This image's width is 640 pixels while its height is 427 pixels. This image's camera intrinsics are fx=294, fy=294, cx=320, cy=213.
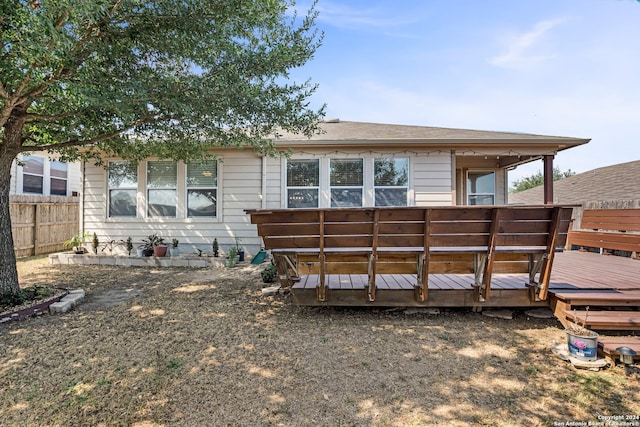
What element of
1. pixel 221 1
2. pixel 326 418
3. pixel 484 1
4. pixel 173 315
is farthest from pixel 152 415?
pixel 484 1

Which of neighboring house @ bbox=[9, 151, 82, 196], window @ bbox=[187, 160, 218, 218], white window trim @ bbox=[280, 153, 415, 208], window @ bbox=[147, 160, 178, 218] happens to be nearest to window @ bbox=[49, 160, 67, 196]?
neighboring house @ bbox=[9, 151, 82, 196]

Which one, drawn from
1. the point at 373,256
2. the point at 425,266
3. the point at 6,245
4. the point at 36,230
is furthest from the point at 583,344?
the point at 36,230

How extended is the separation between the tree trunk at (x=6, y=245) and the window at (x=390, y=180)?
7.05m

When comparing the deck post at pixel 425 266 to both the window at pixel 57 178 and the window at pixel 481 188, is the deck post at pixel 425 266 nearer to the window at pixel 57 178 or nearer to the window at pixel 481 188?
the window at pixel 481 188

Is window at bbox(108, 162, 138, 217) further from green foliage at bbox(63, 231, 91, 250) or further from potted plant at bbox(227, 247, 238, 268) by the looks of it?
potted plant at bbox(227, 247, 238, 268)

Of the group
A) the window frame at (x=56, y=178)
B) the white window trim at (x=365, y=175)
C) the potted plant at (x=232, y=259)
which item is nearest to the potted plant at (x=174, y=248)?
the potted plant at (x=232, y=259)

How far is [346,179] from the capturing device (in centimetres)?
785

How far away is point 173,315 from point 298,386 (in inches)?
93.7

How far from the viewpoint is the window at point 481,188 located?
978 centimetres

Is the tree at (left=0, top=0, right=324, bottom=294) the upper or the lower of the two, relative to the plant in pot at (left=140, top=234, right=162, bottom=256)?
upper

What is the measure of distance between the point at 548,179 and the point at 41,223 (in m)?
14.5

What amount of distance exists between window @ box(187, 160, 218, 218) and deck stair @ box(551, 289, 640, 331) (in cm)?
738

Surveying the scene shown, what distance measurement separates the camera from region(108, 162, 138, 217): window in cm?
819

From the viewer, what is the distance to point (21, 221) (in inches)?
336
